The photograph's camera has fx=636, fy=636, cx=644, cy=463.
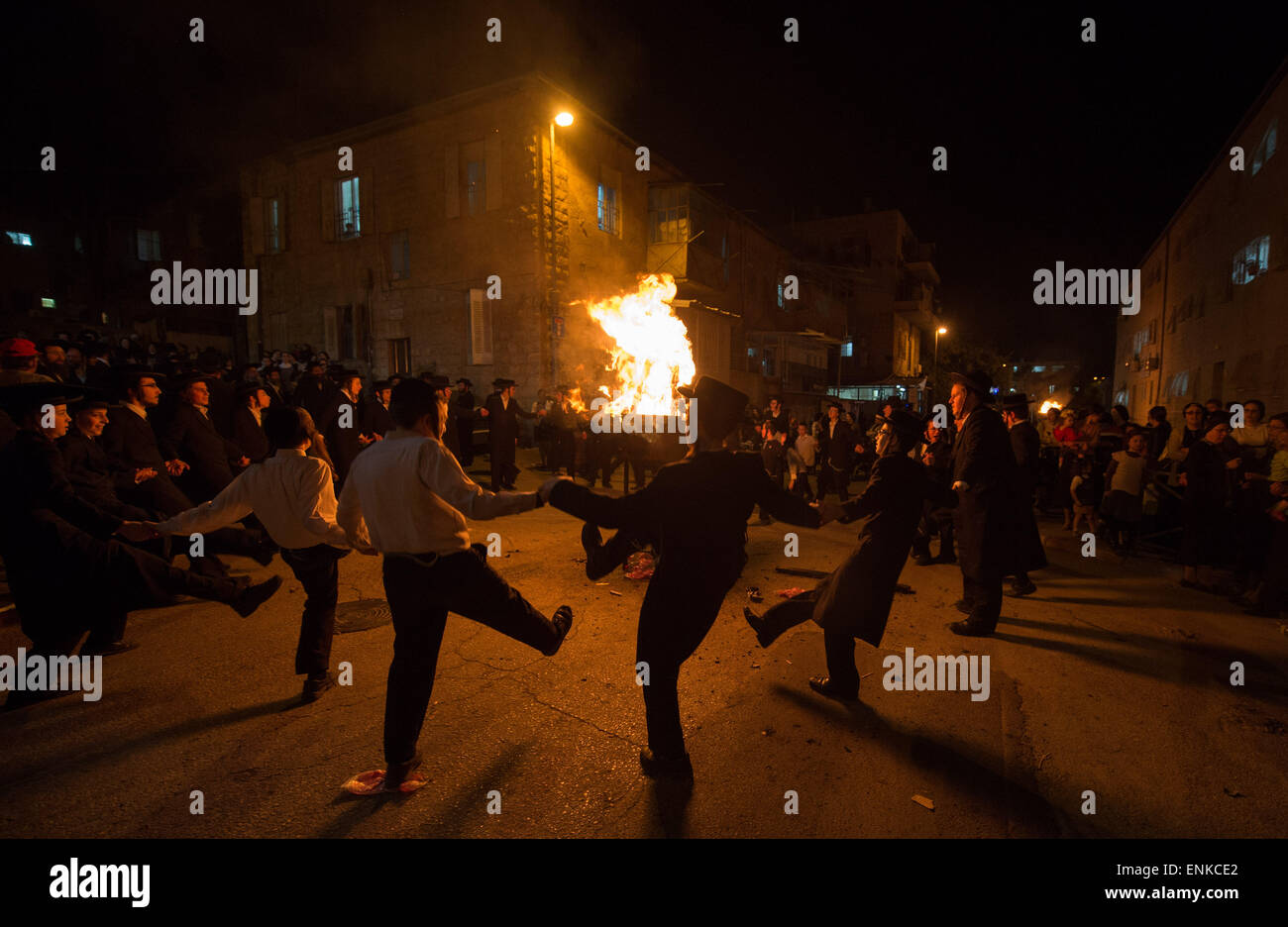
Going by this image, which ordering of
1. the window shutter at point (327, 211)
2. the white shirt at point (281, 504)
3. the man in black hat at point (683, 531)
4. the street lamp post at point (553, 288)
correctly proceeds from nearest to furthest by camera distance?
1. the man in black hat at point (683, 531)
2. the white shirt at point (281, 504)
3. the street lamp post at point (553, 288)
4. the window shutter at point (327, 211)

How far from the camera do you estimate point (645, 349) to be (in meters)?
16.0

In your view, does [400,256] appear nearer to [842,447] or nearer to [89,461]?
[842,447]

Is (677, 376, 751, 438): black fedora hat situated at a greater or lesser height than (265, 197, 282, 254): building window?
lesser

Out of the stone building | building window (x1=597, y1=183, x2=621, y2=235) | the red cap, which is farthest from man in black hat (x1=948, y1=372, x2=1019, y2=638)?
building window (x1=597, y1=183, x2=621, y2=235)

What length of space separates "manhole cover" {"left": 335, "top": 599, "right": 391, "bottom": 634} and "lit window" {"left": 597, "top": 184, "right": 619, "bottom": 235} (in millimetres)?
15633

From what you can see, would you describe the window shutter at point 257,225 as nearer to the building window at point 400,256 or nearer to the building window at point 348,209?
the building window at point 348,209

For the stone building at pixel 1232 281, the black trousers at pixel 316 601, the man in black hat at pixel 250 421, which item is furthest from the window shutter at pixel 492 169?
the stone building at pixel 1232 281

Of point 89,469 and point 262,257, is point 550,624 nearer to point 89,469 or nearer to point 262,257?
point 89,469

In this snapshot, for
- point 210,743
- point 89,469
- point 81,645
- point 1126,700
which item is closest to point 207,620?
point 81,645

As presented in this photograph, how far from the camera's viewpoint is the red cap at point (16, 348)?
630 centimetres

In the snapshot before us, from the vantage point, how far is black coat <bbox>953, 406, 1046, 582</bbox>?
553cm

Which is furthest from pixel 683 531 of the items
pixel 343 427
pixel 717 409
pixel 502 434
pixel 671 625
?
pixel 502 434

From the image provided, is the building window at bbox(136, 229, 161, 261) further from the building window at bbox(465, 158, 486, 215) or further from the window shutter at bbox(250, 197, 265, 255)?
the building window at bbox(465, 158, 486, 215)

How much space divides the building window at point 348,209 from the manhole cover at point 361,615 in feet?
56.9
